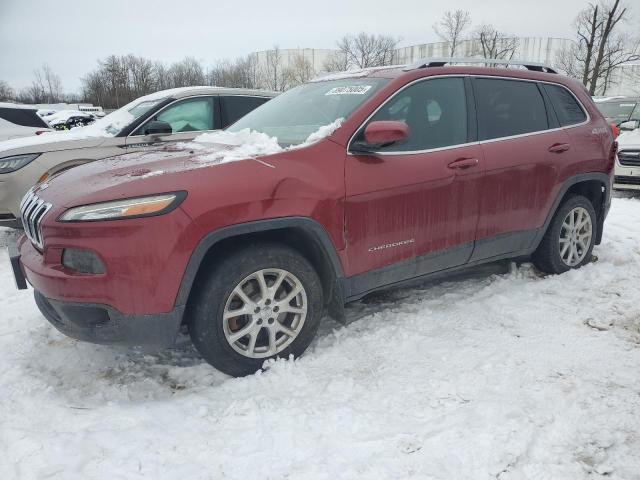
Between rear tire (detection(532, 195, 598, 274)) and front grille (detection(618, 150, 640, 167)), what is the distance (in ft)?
16.8

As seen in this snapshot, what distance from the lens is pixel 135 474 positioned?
2020 mm

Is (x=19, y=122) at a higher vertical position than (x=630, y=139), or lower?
higher

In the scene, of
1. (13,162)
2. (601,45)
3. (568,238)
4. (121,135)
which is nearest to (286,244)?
(568,238)

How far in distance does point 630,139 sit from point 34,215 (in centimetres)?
985

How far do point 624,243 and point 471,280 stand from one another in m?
2.15

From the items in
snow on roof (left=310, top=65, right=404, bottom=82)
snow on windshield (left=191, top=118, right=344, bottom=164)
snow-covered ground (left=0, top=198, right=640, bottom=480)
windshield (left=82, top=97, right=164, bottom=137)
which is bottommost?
snow-covered ground (left=0, top=198, right=640, bottom=480)

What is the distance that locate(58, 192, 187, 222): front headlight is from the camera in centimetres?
231

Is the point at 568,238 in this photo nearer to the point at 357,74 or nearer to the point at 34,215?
the point at 357,74

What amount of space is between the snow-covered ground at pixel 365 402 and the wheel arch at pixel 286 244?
1.47 ft

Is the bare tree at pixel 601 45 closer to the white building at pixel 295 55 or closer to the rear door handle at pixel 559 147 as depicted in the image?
the rear door handle at pixel 559 147

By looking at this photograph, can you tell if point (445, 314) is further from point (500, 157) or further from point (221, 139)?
point (221, 139)

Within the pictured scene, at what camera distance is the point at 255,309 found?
2.65m

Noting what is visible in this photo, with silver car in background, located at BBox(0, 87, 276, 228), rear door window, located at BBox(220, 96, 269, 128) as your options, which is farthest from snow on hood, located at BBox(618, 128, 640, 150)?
rear door window, located at BBox(220, 96, 269, 128)

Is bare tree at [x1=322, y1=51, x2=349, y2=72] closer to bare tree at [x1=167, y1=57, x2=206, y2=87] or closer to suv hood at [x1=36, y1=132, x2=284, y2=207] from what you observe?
bare tree at [x1=167, y1=57, x2=206, y2=87]
